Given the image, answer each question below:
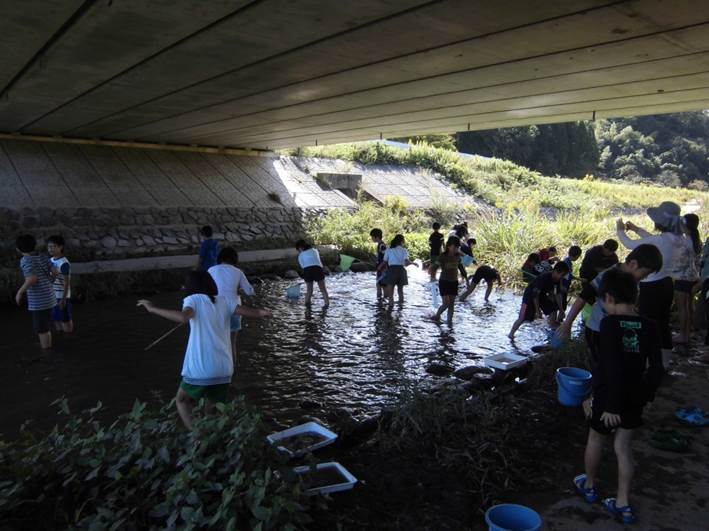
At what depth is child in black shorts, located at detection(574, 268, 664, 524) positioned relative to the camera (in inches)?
131

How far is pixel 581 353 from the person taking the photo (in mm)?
6066

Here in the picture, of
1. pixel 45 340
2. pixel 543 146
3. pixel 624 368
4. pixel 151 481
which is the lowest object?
pixel 45 340

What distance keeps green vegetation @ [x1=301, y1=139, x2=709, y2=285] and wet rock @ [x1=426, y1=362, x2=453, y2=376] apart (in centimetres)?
649

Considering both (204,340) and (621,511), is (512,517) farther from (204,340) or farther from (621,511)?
(204,340)

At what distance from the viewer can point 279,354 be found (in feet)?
25.3

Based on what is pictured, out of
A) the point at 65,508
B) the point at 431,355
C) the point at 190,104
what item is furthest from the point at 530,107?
→ the point at 65,508

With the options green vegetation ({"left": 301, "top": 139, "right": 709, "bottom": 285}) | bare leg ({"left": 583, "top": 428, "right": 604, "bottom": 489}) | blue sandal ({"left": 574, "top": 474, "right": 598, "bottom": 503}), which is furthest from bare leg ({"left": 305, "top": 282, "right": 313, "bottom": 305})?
bare leg ({"left": 583, "top": 428, "right": 604, "bottom": 489})

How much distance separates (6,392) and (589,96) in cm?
931

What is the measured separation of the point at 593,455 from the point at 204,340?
301 centimetres

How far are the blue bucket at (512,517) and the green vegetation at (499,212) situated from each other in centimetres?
1021

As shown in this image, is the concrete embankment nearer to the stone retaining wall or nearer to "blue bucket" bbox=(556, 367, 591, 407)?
the stone retaining wall

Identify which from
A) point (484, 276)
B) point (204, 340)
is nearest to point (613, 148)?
point (484, 276)

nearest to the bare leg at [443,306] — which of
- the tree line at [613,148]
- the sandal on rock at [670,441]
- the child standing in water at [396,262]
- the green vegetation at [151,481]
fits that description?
the child standing in water at [396,262]

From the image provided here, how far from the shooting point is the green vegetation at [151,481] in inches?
99.3
